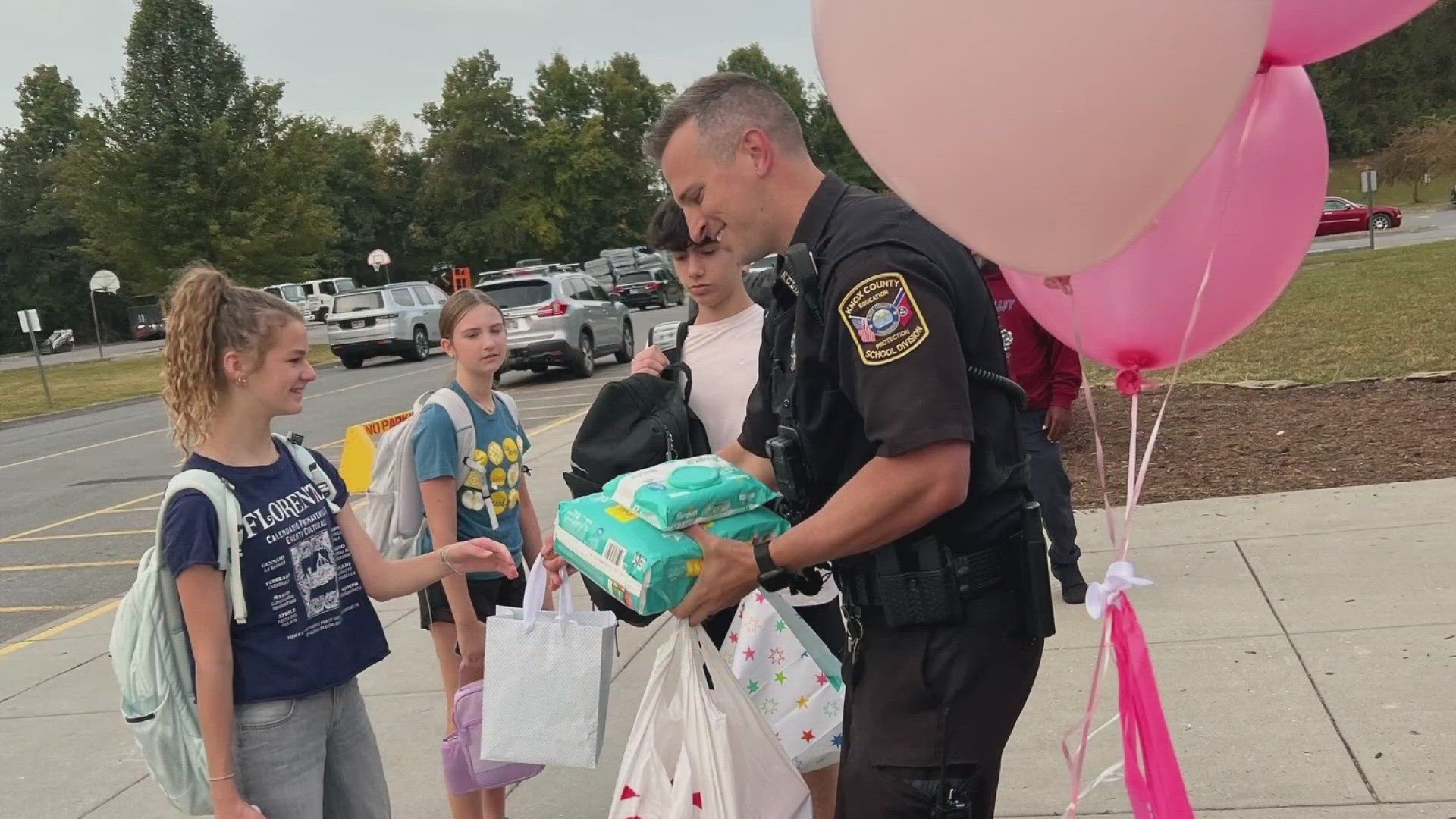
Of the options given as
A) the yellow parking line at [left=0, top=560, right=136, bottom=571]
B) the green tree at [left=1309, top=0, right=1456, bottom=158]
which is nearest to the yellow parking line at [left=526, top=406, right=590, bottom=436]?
the yellow parking line at [left=0, top=560, right=136, bottom=571]

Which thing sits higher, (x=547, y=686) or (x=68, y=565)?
(x=547, y=686)

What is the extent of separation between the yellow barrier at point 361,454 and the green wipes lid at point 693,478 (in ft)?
5.46

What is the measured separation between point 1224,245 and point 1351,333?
1169 cm

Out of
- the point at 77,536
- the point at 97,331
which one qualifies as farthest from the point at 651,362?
the point at 97,331

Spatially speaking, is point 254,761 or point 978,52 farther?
point 254,761

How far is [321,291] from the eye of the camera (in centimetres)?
5488

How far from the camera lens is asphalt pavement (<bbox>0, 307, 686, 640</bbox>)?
7848 millimetres

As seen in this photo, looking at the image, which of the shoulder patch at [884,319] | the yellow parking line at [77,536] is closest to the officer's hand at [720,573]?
the shoulder patch at [884,319]

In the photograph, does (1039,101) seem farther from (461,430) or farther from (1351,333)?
(1351,333)

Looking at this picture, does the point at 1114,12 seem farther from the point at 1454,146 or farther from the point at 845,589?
the point at 1454,146

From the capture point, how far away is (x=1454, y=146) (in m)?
39.6

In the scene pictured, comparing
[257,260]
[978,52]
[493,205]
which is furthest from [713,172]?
[493,205]

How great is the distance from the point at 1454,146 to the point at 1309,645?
143ft

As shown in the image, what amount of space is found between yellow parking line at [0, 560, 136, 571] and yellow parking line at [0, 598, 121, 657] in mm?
1553
